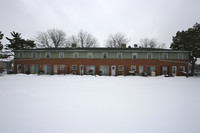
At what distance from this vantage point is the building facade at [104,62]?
844 inches

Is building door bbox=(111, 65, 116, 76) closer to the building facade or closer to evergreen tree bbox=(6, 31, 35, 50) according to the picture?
the building facade

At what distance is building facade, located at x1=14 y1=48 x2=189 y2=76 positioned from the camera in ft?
70.3

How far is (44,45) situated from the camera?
4259 centimetres

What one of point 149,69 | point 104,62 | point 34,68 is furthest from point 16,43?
point 149,69

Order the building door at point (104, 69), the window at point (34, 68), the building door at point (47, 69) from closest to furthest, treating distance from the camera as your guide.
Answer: the building door at point (104, 69)
the building door at point (47, 69)
the window at point (34, 68)

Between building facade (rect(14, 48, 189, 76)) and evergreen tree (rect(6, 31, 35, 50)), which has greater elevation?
evergreen tree (rect(6, 31, 35, 50))

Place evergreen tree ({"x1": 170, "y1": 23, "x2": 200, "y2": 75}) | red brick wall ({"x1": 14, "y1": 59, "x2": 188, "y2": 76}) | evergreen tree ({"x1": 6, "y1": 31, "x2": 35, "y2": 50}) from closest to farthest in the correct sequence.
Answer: red brick wall ({"x1": 14, "y1": 59, "x2": 188, "y2": 76})
evergreen tree ({"x1": 170, "y1": 23, "x2": 200, "y2": 75})
evergreen tree ({"x1": 6, "y1": 31, "x2": 35, "y2": 50})

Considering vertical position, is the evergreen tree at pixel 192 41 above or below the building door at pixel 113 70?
above

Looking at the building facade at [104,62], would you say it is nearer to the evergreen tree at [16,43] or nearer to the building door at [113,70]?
the building door at [113,70]

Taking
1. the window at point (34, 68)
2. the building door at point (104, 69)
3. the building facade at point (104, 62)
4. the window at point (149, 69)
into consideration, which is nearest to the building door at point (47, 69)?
the building facade at point (104, 62)

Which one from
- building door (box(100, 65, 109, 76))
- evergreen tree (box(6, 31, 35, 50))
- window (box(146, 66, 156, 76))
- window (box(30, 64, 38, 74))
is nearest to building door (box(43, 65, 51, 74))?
window (box(30, 64, 38, 74))

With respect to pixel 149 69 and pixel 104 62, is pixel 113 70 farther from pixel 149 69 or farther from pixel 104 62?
pixel 149 69

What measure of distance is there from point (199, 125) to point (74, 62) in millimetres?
21973

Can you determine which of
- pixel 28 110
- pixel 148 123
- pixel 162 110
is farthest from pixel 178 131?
pixel 28 110
